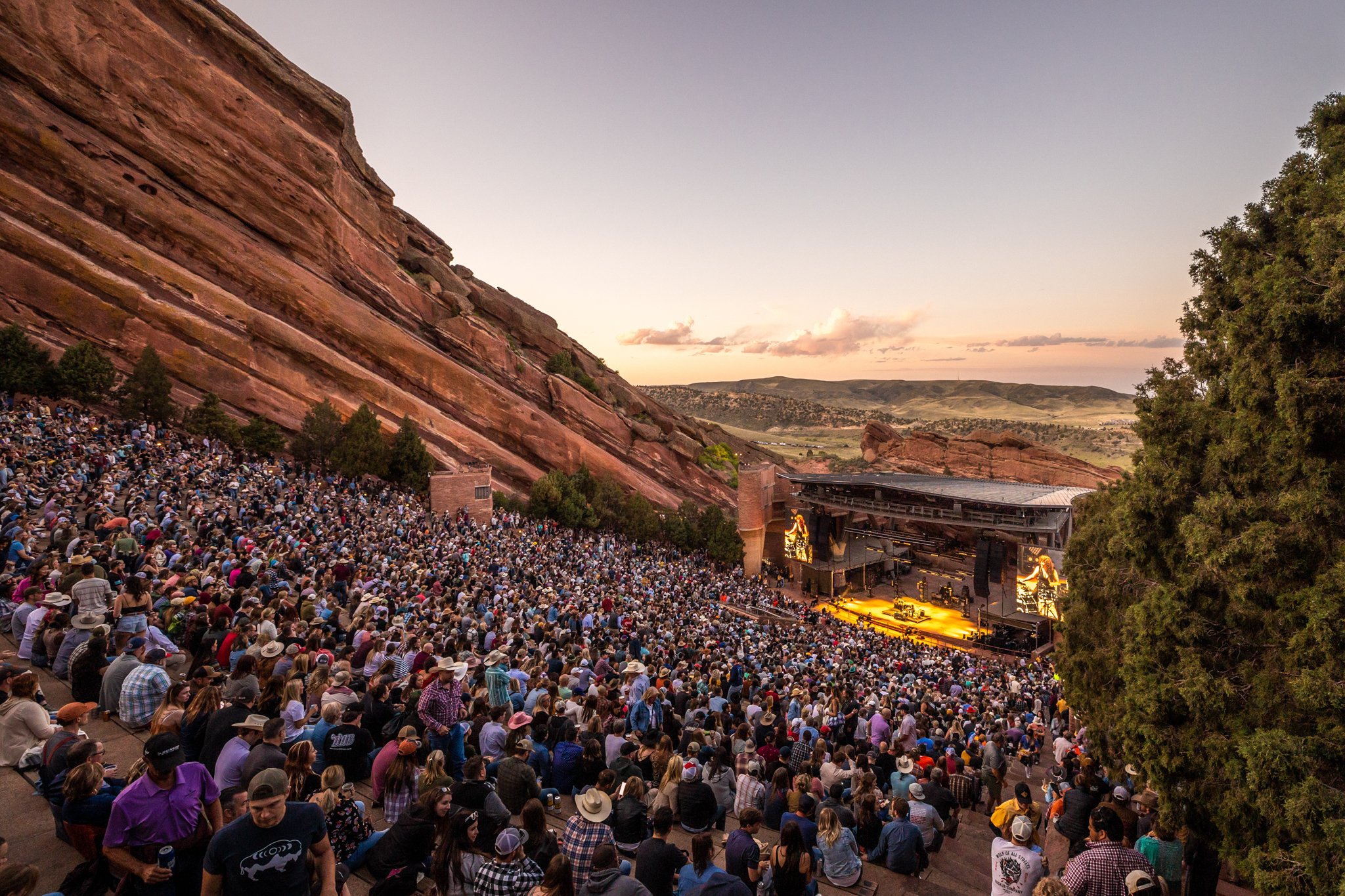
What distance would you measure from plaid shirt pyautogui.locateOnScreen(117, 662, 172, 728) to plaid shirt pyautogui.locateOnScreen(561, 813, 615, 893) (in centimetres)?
469

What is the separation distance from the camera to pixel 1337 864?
5.59 metres

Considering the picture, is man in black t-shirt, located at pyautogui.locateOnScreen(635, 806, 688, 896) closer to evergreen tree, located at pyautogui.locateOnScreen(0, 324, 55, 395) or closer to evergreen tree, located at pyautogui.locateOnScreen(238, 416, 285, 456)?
evergreen tree, located at pyautogui.locateOnScreen(238, 416, 285, 456)

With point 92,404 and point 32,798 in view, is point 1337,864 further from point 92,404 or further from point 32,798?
point 92,404

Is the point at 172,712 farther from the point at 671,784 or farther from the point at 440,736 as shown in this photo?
the point at 671,784

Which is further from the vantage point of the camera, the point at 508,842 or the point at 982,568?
the point at 982,568

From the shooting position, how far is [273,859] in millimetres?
3457

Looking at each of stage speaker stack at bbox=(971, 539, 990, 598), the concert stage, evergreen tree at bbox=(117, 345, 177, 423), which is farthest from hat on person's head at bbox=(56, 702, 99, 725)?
stage speaker stack at bbox=(971, 539, 990, 598)

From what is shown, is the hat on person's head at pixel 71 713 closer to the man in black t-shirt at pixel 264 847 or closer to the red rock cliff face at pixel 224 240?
the man in black t-shirt at pixel 264 847

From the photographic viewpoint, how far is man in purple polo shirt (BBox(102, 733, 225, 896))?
3795 mm

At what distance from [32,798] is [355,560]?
40.6ft

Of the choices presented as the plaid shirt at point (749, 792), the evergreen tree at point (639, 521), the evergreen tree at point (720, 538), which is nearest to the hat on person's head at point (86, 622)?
the plaid shirt at point (749, 792)

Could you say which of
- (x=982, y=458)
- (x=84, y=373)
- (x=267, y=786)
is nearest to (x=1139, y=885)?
(x=267, y=786)

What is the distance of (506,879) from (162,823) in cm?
219

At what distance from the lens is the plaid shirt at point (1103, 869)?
5051 millimetres
